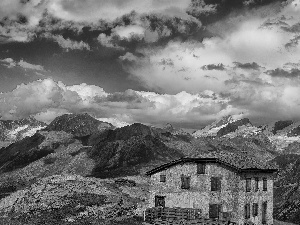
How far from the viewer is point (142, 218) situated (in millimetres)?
61438

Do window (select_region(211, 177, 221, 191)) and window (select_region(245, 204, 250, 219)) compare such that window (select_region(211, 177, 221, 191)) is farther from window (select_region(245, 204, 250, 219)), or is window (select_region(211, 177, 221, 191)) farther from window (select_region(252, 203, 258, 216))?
window (select_region(252, 203, 258, 216))

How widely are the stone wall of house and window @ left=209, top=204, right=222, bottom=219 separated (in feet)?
1.57

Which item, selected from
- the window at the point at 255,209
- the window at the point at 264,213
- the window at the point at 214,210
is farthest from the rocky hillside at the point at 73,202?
the window at the point at 264,213

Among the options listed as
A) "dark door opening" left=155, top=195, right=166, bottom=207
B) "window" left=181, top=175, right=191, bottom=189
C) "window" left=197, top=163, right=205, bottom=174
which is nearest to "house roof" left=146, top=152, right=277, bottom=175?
"window" left=197, top=163, right=205, bottom=174

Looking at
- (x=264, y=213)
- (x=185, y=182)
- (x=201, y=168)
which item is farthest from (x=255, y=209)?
(x=185, y=182)

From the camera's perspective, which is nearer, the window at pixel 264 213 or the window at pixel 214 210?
the window at pixel 214 210

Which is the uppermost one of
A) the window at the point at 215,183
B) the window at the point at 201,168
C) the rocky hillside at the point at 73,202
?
the window at the point at 201,168

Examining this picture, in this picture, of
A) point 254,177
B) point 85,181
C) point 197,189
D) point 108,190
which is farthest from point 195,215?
point 85,181

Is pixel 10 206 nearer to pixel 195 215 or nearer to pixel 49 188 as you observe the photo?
pixel 49 188

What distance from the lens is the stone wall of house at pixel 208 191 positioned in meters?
62.2

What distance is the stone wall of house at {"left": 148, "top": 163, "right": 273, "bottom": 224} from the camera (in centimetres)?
6219

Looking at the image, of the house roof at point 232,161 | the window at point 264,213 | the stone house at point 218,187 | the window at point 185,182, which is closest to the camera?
the stone house at point 218,187

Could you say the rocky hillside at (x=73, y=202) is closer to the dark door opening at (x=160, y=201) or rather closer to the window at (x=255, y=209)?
the dark door opening at (x=160, y=201)

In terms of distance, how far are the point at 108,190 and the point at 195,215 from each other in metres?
50.9
